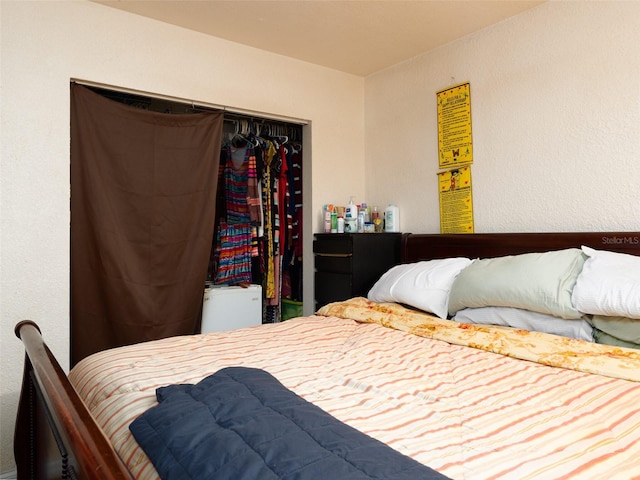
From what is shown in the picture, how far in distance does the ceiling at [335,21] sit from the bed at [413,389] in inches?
55.8

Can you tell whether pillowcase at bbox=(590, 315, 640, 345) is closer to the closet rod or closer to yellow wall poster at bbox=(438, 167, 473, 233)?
yellow wall poster at bbox=(438, 167, 473, 233)

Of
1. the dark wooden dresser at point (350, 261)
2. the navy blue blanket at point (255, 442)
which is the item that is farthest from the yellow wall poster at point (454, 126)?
the navy blue blanket at point (255, 442)

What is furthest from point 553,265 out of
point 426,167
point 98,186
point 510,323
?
point 98,186

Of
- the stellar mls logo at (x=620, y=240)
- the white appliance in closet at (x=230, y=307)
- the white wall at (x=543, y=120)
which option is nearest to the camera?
the stellar mls logo at (x=620, y=240)

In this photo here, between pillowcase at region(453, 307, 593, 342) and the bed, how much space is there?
0.04m

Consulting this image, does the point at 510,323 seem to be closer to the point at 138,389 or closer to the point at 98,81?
the point at 138,389

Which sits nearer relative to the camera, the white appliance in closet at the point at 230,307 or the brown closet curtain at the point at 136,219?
the brown closet curtain at the point at 136,219

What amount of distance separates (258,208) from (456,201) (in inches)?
56.5

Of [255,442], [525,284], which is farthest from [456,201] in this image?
[255,442]

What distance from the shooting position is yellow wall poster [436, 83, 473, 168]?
9.21ft

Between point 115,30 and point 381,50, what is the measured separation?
5.63 feet

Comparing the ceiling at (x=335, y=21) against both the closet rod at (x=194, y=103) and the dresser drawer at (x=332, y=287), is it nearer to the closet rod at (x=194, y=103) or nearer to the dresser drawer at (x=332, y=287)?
the closet rod at (x=194, y=103)

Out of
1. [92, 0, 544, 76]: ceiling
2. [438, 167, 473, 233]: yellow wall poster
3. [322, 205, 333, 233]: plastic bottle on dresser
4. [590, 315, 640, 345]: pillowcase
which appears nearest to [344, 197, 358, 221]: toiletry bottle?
[322, 205, 333, 233]: plastic bottle on dresser

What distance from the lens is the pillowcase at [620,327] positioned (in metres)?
1.63
